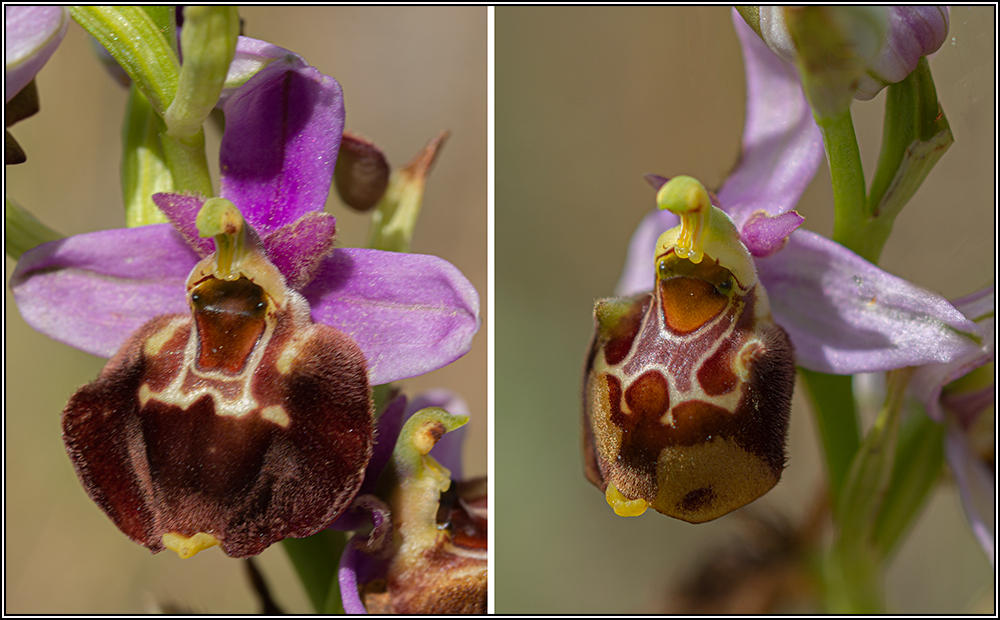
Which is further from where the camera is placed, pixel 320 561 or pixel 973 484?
pixel 973 484

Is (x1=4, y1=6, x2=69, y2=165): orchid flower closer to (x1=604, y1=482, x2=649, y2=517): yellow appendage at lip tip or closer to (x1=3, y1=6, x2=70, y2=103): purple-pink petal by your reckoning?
(x1=3, y1=6, x2=70, y2=103): purple-pink petal

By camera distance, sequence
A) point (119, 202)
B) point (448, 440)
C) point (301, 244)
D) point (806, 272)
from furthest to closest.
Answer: point (119, 202)
point (448, 440)
point (806, 272)
point (301, 244)

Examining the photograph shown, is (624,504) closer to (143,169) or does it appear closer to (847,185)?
(847,185)

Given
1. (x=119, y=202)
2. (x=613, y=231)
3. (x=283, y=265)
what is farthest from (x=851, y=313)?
(x=119, y=202)

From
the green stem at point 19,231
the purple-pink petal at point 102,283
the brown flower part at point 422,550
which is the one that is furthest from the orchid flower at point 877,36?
the green stem at point 19,231

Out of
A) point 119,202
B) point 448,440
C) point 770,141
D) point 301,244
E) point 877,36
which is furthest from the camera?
point 119,202

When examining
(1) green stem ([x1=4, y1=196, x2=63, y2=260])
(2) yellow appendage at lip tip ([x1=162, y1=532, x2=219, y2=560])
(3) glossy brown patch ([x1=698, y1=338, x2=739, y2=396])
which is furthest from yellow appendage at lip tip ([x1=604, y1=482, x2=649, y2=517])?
(1) green stem ([x1=4, y1=196, x2=63, y2=260])

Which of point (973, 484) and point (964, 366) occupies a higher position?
point (964, 366)
